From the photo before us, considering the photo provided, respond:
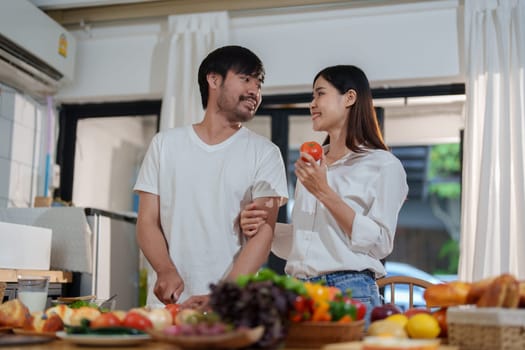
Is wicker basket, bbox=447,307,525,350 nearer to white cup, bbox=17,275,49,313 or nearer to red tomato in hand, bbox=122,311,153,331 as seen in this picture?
red tomato in hand, bbox=122,311,153,331

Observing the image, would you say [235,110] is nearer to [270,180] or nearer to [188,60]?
[270,180]

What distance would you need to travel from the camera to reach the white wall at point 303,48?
12.2 ft

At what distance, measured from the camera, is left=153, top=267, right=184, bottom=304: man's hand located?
76.7 inches

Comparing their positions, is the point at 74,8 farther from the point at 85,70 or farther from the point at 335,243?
the point at 335,243

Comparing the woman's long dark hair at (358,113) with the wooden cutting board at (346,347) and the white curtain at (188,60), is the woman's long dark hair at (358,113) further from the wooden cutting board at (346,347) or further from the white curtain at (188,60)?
the white curtain at (188,60)

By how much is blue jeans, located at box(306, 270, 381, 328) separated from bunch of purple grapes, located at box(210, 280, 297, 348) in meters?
0.70

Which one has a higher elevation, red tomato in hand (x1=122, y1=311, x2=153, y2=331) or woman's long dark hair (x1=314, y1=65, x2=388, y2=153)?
woman's long dark hair (x1=314, y1=65, x2=388, y2=153)

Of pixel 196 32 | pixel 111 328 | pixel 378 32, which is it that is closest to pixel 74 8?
pixel 196 32

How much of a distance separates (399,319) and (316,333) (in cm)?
23

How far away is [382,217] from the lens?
74.7 inches

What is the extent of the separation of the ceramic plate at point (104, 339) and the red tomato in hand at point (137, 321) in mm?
71

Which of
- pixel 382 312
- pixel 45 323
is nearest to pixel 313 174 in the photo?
pixel 382 312

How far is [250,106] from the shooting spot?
2191 mm

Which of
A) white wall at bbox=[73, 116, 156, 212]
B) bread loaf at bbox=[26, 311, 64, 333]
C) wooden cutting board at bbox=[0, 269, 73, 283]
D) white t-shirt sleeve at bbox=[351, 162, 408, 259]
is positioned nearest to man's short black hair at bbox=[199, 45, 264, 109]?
white t-shirt sleeve at bbox=[351, 162, 408, 259]
